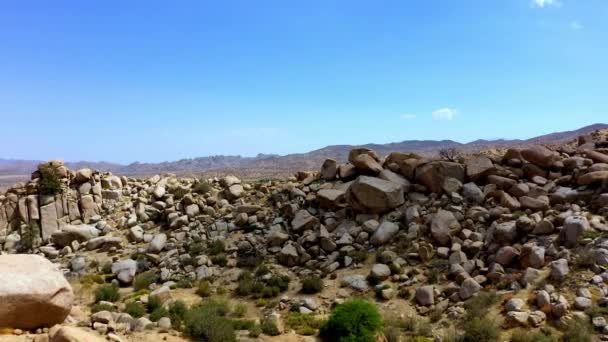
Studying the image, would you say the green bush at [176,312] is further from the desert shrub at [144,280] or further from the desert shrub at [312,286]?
the desert shrub at [312,286]

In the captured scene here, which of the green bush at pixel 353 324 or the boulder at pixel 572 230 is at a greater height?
the boulder at pixel 572 230

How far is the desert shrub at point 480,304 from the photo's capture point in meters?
11.3

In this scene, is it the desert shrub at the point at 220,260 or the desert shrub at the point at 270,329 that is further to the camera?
the desert shrub at the point at 220,260

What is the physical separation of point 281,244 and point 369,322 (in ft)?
22.9

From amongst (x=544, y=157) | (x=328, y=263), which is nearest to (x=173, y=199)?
(x=328, y=263)

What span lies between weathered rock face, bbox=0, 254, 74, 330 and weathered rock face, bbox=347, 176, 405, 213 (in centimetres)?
1147

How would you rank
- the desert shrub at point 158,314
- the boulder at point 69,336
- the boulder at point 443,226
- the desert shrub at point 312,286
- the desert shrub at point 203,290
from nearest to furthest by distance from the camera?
the boulder at point 69,336 → the desert shrub at point 158,314 → the desert shrub at point 312,286 → the desert shrub at point 203,290 → the boulder at point 443,226

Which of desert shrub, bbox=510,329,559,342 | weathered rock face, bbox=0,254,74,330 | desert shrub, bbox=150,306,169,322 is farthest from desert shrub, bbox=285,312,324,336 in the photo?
weathered rock face, bbox=0,254,74,330

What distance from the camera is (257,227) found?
1875cm

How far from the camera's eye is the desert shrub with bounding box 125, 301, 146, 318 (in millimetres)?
11625

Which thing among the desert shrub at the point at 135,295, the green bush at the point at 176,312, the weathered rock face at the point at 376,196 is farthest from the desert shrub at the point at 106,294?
the weathered rock face at the point at 376,196

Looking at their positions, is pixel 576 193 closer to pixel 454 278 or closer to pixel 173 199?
pixel 454 278

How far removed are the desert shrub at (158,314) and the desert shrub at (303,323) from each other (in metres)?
3.28

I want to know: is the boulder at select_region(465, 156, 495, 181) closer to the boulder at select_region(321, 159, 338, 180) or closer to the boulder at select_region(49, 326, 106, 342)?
the boulder at select_region(321, 159, 338, 180)
